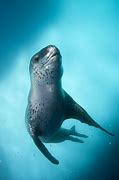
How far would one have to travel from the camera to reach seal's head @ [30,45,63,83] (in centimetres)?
576

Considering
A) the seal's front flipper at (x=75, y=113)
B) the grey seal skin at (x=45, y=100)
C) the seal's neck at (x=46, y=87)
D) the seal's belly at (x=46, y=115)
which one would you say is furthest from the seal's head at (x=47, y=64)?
the seal's front flipper at (x=75, y=113)

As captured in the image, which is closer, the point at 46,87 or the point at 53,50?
the point at 53,50

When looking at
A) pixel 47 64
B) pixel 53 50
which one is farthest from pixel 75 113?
pixel 53 50

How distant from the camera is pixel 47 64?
5977 mm

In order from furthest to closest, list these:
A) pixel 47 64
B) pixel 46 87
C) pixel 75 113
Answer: pixel 75 113 → pixel 46 87 → pixel 47 64

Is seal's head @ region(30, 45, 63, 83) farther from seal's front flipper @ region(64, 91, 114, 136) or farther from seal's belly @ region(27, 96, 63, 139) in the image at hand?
seal's front flipper @ region(64, 91, 114, 136)

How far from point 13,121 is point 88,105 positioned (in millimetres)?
3486

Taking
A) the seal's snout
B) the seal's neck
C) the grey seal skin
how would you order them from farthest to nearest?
the seal's neck → the grey seal skin → the seal's snout

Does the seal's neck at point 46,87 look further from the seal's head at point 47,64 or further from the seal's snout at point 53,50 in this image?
the seal's snout at point 53,50

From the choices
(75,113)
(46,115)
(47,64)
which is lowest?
(75,113)

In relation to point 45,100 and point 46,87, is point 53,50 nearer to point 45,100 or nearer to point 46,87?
point 46,87

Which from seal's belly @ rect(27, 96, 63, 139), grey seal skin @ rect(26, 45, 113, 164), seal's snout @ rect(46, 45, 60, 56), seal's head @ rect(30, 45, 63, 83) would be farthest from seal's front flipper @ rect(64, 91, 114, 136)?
seal's snout @ rect(46, 45, 60, 56)

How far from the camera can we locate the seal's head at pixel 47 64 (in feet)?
18.9

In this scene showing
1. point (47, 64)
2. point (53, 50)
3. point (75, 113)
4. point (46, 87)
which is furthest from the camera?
point (75, 113)
